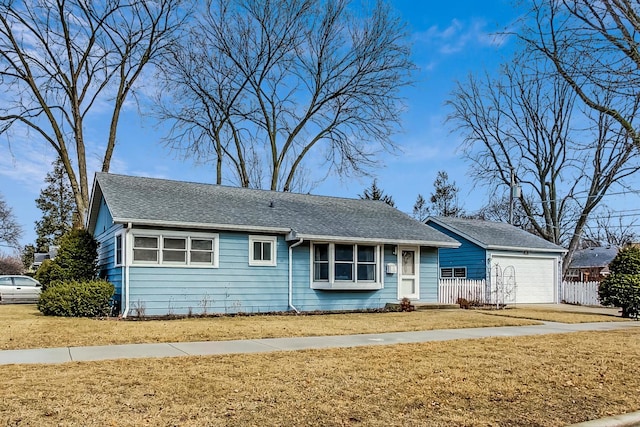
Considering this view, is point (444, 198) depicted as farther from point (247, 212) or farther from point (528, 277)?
point (247, 212)

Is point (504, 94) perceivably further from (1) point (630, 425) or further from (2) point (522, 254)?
(1) point (630, 425)

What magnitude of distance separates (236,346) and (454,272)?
1798 centimetres

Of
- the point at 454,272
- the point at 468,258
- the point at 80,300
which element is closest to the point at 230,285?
the point at 80,300

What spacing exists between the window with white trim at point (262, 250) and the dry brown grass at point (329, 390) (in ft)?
25.8

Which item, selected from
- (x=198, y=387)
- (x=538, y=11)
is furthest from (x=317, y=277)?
(x=198, y=387)

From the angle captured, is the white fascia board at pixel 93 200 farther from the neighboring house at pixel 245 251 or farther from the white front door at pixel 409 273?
the white front door at pixel 409 273

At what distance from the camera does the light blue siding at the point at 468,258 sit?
924 inches

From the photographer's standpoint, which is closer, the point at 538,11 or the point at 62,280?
the point at 538,11

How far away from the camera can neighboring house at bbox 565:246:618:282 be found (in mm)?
46062

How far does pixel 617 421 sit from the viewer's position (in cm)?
485

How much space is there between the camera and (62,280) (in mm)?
15539

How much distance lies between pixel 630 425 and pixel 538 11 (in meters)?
7.66

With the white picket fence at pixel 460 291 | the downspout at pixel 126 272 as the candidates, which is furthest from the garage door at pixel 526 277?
the downspout at pixel 126 272

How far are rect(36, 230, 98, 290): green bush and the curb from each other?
46.6 ft
